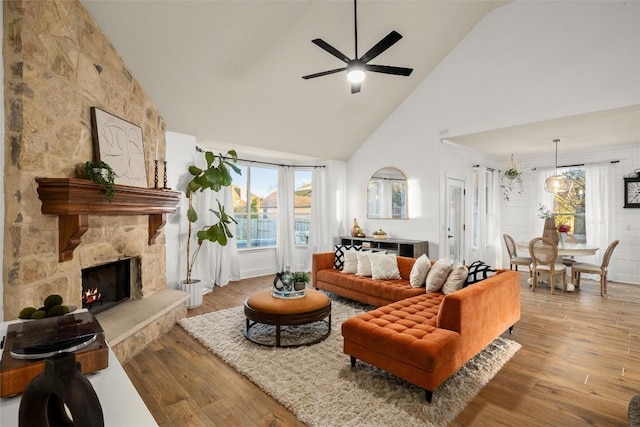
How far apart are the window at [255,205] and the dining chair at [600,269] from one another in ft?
18.3

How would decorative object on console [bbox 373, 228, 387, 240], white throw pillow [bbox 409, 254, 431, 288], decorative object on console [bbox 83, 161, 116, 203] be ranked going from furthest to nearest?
decorative object on console [bbox 373, 228, 387, 240] → white throw pillow [bbox 409, 254, 431, 288] → decorative object on console [bbox 83, 161, 116, 203]

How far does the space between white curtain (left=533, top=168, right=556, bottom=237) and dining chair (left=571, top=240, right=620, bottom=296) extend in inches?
62.8

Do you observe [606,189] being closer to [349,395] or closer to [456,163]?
[456,163]

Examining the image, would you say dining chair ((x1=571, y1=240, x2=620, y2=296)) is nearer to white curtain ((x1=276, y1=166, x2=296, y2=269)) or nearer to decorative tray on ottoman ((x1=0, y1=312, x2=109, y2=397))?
white curtain ((x1=276, y1=166, x2=296, y2=269))

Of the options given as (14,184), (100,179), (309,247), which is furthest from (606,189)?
(14,184)

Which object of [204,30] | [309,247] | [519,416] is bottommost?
[519,416]

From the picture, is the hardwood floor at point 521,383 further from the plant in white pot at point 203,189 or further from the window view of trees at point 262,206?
the window view of trees at point 262,206

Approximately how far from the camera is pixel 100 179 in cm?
285

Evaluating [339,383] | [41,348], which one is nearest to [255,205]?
[339,383]

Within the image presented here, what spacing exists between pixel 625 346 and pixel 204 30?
5.49 m

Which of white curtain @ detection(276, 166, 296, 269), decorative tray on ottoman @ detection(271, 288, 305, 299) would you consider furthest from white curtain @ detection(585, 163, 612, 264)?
→ decorative tray on ottoman @ detection(271, 288, 305, 299)

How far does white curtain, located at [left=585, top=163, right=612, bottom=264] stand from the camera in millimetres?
6371

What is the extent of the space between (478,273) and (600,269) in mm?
3345

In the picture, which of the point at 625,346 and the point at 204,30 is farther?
the point at 204,30
